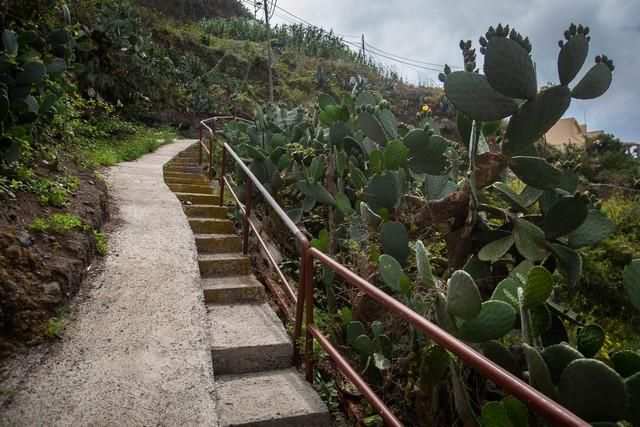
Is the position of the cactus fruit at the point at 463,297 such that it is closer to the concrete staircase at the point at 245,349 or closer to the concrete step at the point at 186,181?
the concrete staircase at the point at 245,349

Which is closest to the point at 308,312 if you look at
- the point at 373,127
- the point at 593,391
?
the point at 373,127

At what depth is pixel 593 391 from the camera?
1.17 meters

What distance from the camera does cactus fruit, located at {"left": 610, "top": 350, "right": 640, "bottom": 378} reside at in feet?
4.57

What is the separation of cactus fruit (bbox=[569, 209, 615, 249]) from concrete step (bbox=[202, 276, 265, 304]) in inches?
90.9

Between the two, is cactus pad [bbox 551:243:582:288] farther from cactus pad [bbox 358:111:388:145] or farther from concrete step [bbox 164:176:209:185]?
concrete step [bbox 164:176:209:185]

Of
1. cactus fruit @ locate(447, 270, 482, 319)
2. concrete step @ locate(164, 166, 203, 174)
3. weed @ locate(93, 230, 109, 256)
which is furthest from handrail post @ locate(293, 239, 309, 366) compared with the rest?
concrete step @ locate(164, 166, 203, 174)

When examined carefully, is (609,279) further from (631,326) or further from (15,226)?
(15,226)

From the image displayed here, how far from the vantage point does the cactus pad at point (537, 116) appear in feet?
6.29

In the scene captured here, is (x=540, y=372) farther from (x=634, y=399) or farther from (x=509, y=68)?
(x=509, y=68)

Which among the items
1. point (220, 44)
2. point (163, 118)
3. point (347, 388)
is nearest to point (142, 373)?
point (347, 388)

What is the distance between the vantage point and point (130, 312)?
2.65 metres

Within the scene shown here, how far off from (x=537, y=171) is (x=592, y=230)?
1.48ft

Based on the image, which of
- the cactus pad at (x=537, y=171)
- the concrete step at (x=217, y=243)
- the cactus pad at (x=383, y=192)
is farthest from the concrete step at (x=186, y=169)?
the cactus pad at (x=537, y=171)

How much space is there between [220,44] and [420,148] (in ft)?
66.0
